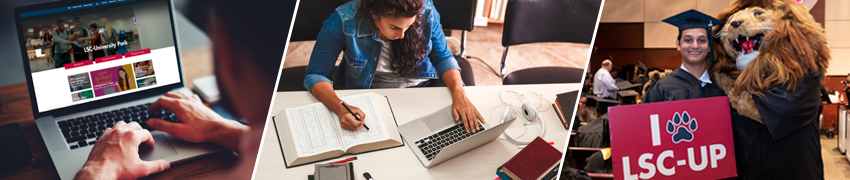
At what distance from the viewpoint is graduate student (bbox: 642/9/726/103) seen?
1.75 meters

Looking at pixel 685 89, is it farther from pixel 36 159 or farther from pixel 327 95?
pixel 36 159

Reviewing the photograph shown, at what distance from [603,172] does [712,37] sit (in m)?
0.87

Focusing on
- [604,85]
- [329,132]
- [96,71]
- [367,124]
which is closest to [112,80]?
[96,71]

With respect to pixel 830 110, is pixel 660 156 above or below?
above

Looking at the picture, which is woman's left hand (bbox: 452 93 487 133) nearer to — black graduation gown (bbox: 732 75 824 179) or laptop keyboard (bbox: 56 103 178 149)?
black graduation gown (bbox: 732 75 824 179)

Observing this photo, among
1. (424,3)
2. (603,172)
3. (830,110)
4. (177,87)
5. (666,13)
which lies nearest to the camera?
(424,3)

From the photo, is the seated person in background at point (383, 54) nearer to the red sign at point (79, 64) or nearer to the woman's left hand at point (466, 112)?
the woman's left hand at point (466, 112)

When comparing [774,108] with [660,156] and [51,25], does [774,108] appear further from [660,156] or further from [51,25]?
[51,25]

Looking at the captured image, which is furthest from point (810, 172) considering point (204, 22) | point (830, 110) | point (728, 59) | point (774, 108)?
point (830, 110)

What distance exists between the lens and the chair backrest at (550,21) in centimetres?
179

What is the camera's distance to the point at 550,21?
1.84 m

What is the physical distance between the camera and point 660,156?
5.92 feet

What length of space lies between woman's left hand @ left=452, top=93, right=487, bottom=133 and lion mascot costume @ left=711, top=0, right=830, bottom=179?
96 centimetres

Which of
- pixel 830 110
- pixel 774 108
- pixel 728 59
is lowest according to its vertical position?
pixel 830 110
